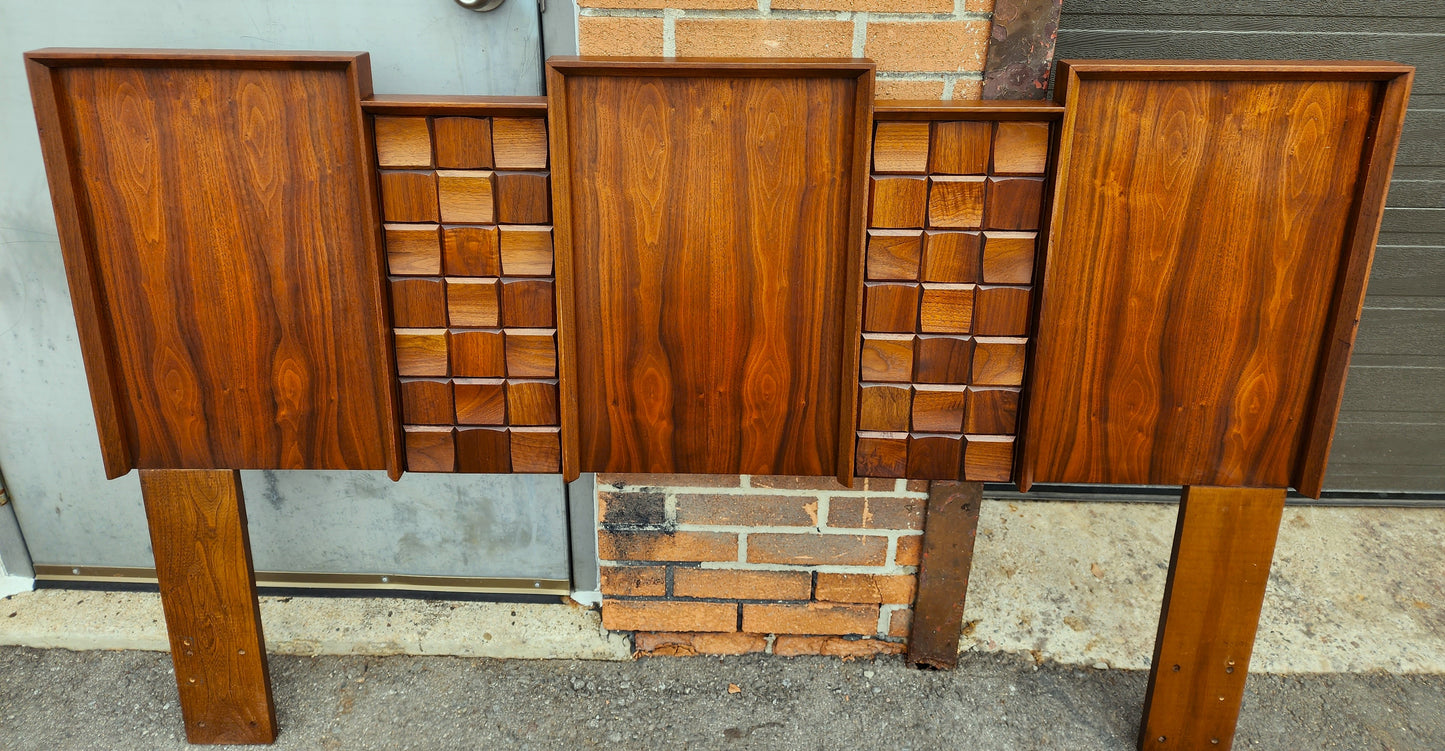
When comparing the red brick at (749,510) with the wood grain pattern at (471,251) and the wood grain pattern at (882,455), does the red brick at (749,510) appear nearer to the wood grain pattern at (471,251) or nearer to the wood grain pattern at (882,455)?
the wood grain pattern at (882,455)

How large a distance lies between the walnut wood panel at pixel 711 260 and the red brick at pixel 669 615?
0.60m

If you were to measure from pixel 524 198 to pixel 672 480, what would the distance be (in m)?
0.79

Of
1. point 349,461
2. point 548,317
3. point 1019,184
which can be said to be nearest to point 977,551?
point 1019,184

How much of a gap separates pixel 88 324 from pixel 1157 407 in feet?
6.33

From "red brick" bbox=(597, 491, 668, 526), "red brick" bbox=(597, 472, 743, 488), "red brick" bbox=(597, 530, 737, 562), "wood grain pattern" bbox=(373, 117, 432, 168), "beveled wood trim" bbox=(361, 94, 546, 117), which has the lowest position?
"red brick" bbox=(597, 530, 737, 562)

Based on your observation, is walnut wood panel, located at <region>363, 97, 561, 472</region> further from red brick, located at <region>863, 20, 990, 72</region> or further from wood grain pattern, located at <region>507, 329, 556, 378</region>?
red brick, located at <region>863, 20, 990, 72</region>

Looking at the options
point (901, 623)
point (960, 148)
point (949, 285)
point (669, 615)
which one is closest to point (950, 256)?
point (949, 285)

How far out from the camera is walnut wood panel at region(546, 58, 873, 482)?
1.48 metres

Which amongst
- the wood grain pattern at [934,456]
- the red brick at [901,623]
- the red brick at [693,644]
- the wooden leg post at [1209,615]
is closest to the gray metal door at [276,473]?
the red brick at [693,644]

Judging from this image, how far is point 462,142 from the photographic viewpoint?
152cm

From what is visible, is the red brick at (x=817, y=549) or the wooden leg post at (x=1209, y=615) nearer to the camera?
the wooden leg post at (x=1209, y=615)

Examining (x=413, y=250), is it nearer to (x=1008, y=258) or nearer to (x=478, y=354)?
(x=478, y=354)

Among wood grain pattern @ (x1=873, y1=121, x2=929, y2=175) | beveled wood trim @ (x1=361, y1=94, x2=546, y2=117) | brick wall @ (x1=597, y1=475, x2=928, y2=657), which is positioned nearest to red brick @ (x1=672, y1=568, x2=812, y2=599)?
brick wall @ (x1=597, y1=475, x2=928, y2=657)

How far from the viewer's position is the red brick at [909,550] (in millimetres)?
2096
